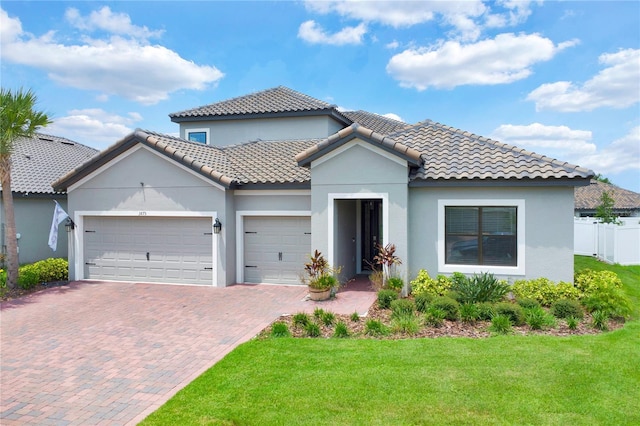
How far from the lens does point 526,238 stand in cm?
1206

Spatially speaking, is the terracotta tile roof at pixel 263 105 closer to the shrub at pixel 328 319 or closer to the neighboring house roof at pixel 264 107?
the neighboring house roof at pixel 264 107

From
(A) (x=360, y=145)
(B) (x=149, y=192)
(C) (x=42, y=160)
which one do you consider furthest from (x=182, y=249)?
(C) (x=42, y=160)

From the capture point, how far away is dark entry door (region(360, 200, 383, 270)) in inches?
644

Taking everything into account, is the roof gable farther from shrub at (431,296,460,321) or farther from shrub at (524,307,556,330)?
shrub at (524,307,556,330)

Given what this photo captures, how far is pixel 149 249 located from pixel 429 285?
31.7 feet

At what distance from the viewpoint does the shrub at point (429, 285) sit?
38.7 ft

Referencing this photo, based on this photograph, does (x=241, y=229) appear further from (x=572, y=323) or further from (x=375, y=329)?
(x=572, y=323)

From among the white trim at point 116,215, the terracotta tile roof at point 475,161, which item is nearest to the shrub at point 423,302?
the terracotta tile roof at point 475,161

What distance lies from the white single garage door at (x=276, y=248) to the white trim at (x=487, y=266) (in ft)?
13.9

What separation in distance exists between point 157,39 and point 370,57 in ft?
29.8

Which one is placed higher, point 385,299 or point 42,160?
point 42,160

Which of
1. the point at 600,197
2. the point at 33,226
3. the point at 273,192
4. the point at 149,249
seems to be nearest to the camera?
the point at 273,192

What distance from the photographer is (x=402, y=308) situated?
33.5 feet

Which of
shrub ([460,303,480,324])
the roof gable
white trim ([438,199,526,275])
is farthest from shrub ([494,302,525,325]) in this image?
the roof gable
